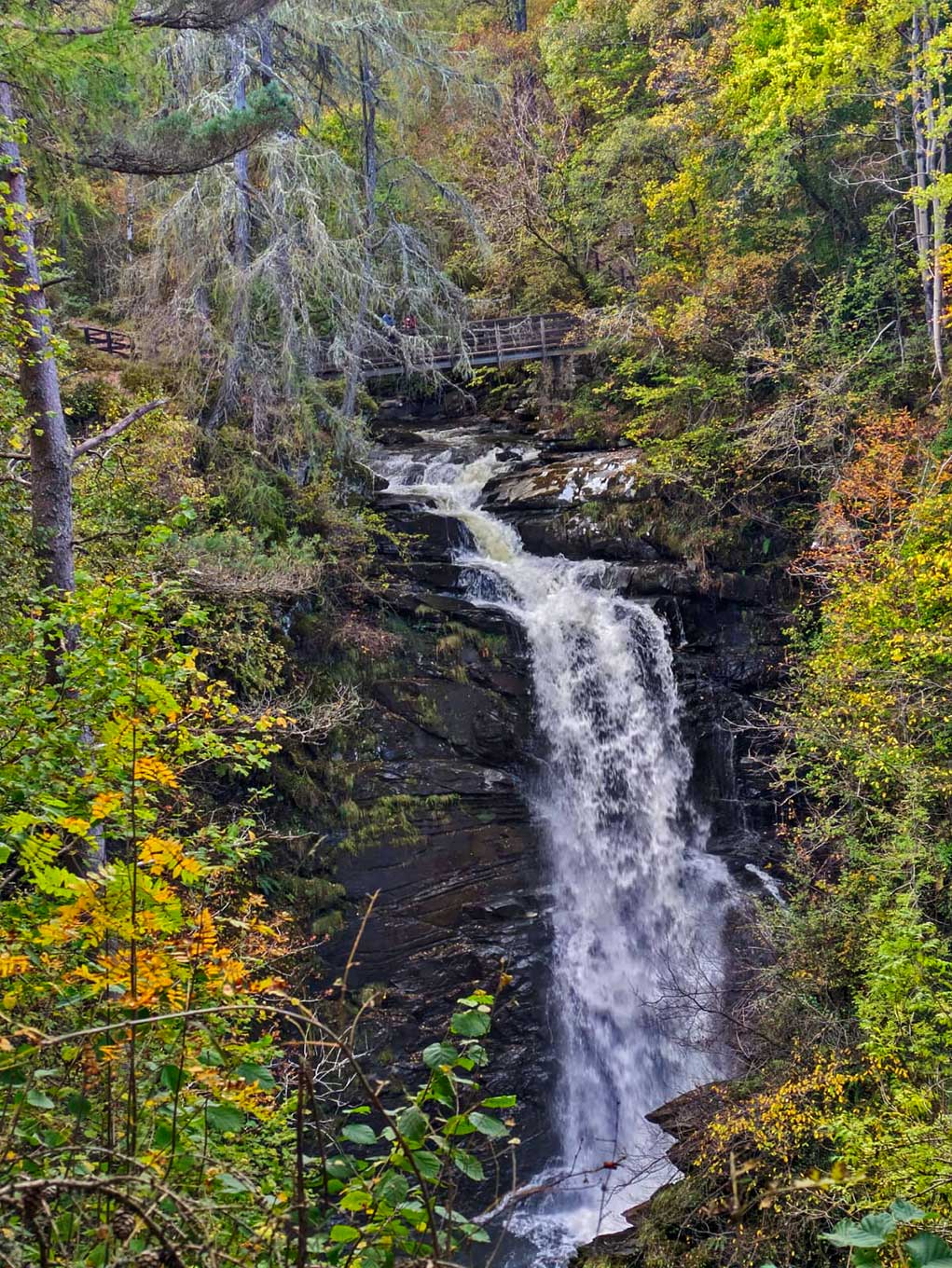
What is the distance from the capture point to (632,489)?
13648 millimetres

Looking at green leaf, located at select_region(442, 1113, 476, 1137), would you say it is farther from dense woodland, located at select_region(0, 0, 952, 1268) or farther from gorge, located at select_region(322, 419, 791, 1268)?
gorge, located at select_region(322, 419, 791, 1268)

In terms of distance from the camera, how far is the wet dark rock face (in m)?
10.2

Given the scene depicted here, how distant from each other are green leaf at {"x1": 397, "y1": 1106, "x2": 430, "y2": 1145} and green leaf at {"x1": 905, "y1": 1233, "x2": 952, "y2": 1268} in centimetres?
98

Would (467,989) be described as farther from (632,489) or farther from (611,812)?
(632,489)

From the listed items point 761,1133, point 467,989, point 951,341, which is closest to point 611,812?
point 467,989

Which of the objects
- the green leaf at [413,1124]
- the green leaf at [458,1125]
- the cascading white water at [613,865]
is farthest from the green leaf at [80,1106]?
the cascading white water at [613,865]

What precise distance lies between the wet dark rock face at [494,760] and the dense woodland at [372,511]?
1.39 feet

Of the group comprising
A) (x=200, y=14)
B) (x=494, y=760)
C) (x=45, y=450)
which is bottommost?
(x=494, y=760)

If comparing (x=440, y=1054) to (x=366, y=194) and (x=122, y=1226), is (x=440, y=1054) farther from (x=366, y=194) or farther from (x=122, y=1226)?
(x=366, y=194)

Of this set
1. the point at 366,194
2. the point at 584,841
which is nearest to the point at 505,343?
the point at 366,194

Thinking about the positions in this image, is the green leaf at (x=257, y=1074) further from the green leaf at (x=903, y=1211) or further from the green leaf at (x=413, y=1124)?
the green leaf at (x=903, y=1211)

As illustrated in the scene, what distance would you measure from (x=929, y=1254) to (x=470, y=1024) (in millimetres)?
956

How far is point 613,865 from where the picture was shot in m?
11.6

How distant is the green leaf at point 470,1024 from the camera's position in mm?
1825
